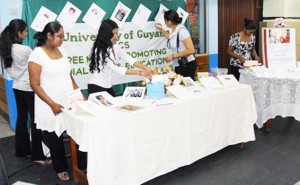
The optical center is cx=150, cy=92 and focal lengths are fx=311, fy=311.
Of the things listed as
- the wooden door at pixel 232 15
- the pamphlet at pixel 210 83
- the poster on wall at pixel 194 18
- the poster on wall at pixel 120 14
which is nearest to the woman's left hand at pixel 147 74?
the pamphlet at pixel 210 83

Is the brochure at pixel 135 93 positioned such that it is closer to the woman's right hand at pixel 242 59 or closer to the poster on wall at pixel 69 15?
the poster on wall at pixel 69 15

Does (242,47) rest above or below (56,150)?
above

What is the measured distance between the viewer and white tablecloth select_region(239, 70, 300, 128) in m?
3.28

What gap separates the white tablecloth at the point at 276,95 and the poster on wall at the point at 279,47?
0.71ft

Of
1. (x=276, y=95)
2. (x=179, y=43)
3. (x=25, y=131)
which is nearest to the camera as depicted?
(x=25, y=131)

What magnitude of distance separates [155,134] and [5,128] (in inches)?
105

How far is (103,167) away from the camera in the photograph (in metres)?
2.04

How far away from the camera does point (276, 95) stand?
337 centimetres

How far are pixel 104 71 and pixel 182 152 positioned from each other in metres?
0.95

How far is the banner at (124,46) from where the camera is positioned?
3859 mm

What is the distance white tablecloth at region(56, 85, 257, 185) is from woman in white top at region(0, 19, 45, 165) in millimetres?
622

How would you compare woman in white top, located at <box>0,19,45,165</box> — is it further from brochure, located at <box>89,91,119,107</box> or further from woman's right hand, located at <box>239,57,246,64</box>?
woman's right hand, located at <box>239,57,246,64</box>

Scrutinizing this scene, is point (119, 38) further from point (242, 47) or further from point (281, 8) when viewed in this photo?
point (281, 8)

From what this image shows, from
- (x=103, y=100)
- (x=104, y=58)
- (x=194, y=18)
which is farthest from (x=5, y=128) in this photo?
(x=194, y=18)
